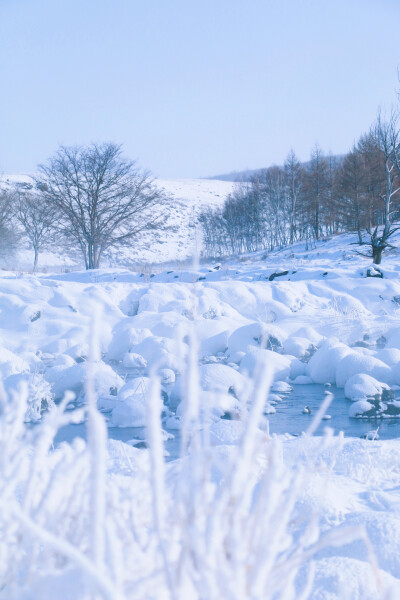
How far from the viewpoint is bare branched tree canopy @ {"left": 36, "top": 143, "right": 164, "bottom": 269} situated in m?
22.1

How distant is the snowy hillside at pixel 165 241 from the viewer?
125 ft

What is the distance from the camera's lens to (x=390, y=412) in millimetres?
5449

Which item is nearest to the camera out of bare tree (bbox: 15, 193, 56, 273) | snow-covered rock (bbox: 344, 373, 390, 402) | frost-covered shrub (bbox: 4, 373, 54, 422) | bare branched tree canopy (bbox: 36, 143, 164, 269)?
frost-covered shrub (bbox: 4, 373, 54, 422)

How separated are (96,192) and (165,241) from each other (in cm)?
2885

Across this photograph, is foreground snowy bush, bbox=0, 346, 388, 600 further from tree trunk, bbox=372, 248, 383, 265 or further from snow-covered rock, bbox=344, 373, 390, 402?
tree trunk, bbox=372, 248, 383, 265

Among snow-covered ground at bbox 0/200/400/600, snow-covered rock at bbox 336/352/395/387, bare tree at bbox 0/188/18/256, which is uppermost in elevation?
bare tree at bbox 0/188/18/256

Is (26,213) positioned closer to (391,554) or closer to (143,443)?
(143,443)

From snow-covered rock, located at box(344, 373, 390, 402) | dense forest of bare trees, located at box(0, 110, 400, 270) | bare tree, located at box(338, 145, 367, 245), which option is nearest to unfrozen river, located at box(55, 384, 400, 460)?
snow-covered rock, located at box(344, 373, 390, 402)

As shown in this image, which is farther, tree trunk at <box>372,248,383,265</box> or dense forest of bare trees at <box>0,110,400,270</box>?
dense forest of bare trees at <box>0,110,400,270</box>

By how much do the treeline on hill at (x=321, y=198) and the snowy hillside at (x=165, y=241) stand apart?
14.4 ft

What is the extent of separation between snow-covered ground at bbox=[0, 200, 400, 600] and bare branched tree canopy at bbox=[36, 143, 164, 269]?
6.87 m

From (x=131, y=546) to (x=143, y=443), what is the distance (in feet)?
11.9

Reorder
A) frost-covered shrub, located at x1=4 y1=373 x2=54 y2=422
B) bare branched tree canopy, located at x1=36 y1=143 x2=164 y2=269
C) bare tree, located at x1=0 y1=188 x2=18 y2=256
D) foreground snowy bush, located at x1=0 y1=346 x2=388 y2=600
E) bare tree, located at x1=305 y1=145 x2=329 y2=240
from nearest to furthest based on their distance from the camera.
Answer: foreground snowy bush, located at x1=0 y1=346 x2=388 y2=600 < frost-covered shrub, located at x1=4 y1=373 x2=54 y2=422 < bare branched tree canopy, located at x1=36 y1=143 x2=164 y2=269 < bare tree, located at x1=0 y1=188 x2=18 y2=256 < bare tree, located at x1=305 y1=145 x2=329 y2=240

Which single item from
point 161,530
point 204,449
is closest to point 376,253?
point 204,449
